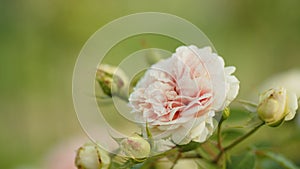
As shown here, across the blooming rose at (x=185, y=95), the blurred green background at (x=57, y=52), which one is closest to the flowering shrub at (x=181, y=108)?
the blooming rose at (x=185, y=95)

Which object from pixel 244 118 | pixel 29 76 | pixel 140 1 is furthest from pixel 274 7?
pixel 244 118

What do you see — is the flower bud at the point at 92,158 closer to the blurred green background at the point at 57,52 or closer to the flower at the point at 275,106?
the flower at the point at 275,106

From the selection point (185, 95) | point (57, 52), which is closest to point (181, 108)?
point (185, 95)

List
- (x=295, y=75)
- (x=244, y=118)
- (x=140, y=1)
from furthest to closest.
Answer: (x=140, y=1)
(x=295, y=75)
(x=244, y=118)

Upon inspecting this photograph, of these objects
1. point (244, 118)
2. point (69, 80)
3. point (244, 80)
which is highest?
point (244, 118)

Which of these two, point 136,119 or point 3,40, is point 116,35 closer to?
point 136,119

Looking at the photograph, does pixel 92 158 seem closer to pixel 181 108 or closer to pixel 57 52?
pixel 181 108

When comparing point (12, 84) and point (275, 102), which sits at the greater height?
point (275, 102)

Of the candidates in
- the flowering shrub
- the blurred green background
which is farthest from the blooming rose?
the blurred green background
